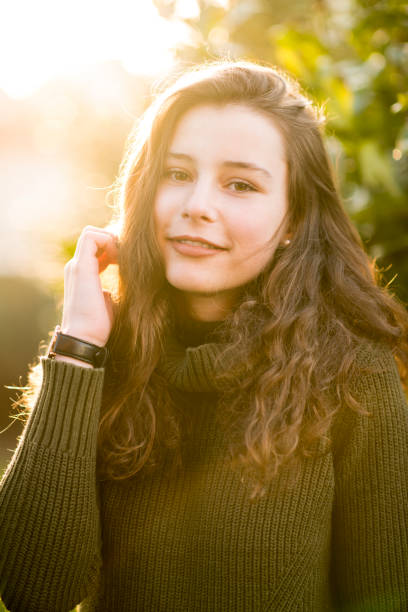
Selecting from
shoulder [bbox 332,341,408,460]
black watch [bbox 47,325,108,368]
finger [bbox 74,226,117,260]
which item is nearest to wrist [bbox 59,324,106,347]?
black watch [bbox 47,325,108,368]

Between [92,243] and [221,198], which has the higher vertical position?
[221,198]

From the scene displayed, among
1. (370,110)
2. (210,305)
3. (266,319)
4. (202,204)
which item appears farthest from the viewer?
(370,110)

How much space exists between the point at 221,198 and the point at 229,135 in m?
0.18

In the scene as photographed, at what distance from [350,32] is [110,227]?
6.02 feet

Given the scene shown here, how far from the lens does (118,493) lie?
5.45ft

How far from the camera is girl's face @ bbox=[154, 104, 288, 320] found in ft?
5.22

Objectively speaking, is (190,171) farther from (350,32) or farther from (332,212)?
(350,32)

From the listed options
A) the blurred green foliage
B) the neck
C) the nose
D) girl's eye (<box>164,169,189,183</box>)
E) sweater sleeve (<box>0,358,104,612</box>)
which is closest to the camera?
sweater sleeve (<box>0,358,104,612</box>)

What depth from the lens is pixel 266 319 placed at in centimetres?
168

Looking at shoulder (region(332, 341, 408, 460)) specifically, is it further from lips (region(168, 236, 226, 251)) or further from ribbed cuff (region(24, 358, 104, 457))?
ribbed cuff (region(24, 358, 104, 457))

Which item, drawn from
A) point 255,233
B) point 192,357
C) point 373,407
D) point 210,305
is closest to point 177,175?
point 255,233

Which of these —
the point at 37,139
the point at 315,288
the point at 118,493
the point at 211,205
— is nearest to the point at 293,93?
the point at 211,205

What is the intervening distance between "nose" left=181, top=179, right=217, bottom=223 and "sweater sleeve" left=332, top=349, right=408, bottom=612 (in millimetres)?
630

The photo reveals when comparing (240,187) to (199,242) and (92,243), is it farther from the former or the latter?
(92,243)
